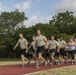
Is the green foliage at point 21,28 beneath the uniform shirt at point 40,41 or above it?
above

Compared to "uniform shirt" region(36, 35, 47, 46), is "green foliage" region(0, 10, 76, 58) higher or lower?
higher

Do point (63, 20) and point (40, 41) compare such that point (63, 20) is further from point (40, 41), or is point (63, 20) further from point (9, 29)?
point (40, 41)

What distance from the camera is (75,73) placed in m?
12.6

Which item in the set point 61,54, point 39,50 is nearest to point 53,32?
point 61,54

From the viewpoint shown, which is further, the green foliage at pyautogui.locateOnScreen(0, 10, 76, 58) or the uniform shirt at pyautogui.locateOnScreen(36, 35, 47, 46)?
the green foliage at pyautogui.locateOnScreen(0, 10, 76, 58)

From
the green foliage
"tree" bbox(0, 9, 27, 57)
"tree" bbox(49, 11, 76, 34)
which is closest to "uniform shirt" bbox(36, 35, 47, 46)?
the green foliage

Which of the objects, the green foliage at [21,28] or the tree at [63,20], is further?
the tree at [63,20]

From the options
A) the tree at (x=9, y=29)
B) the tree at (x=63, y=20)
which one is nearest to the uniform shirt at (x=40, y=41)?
the tree at (x=9, y=29)

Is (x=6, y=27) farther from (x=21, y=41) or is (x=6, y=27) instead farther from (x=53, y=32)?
(x=21, y=41)

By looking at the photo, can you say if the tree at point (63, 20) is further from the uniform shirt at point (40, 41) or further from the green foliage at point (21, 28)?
the uniform shirt at point (40, 41)

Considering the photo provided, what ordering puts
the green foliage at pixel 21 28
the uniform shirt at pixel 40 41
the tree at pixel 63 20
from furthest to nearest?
1. the tree at pixel 63 20
2. the green foliage at pixel 21 28
3. the uniform shirt at pixel 40 41

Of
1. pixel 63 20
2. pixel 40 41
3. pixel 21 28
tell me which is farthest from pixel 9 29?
pixel 40 41

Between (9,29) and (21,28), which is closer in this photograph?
(21,28)

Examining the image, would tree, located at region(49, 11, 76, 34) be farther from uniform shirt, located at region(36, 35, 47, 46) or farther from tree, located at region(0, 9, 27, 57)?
uniform shirt, located at region(36, 35, 47, 46)
